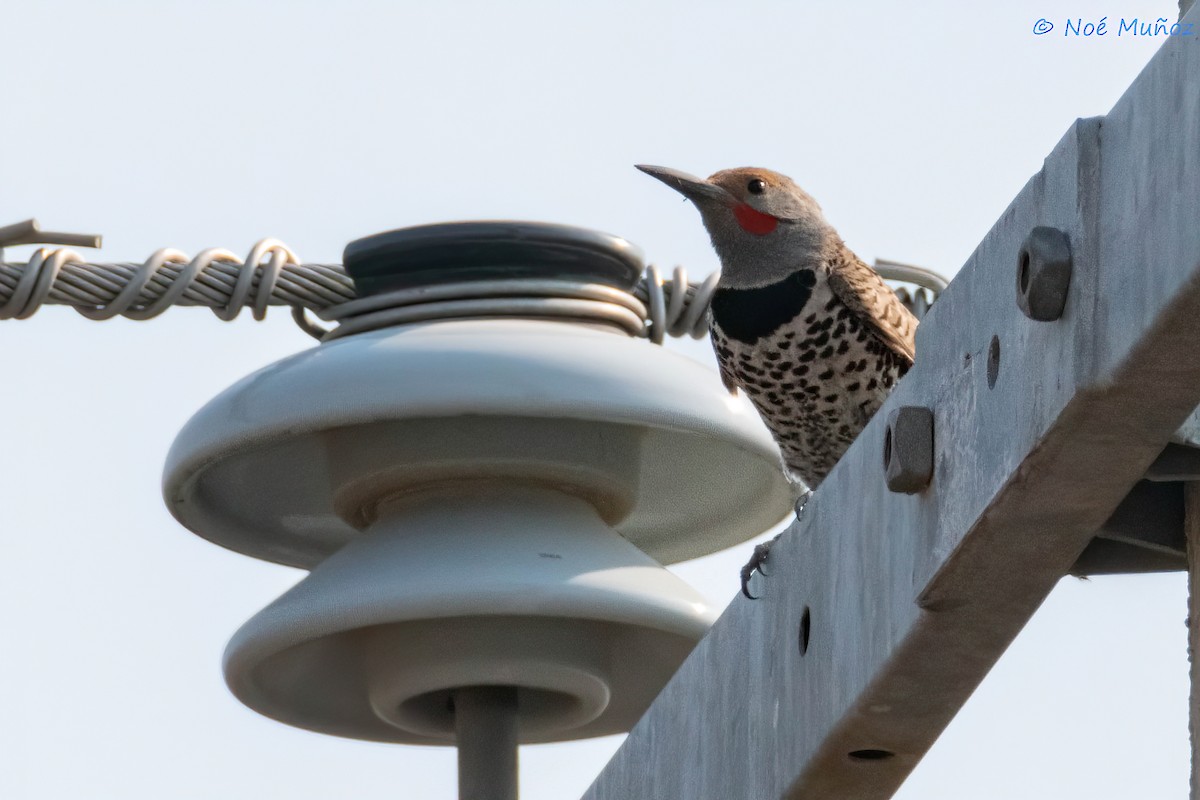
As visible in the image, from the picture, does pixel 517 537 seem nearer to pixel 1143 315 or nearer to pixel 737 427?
pixel 737 427

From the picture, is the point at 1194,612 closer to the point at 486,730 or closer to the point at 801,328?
the point at 486,730

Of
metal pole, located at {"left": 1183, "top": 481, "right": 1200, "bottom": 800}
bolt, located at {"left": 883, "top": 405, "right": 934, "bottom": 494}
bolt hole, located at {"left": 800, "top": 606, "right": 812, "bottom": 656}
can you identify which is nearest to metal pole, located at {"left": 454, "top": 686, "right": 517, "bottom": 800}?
bolt hole, located at {"left": 800, "top": 606, "right": 812, "bottom": 656}

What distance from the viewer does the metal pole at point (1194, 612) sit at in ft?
8.95

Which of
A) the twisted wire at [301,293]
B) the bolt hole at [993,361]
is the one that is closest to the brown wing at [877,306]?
the twisted wire at [301,293]

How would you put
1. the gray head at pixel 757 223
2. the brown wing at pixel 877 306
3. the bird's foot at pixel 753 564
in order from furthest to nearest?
1. the gray head at pixel 757 223
2. the brown wing at pixel 877 306
3. the bird's foot at pixel 753 564

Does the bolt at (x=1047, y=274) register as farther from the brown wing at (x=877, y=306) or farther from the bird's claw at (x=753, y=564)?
the brown wing at (x=877, y=306)

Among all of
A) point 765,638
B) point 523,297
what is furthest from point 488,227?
point 765,638

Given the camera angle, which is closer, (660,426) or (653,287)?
(660,426)

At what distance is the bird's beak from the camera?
6.64 m

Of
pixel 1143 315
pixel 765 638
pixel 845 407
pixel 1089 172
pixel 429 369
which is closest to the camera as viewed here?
pixel 1143 315

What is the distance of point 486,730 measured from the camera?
5.48m

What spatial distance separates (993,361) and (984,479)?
0.50 feet

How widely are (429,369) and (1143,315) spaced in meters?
2.92

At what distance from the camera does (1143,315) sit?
93.2 inches
